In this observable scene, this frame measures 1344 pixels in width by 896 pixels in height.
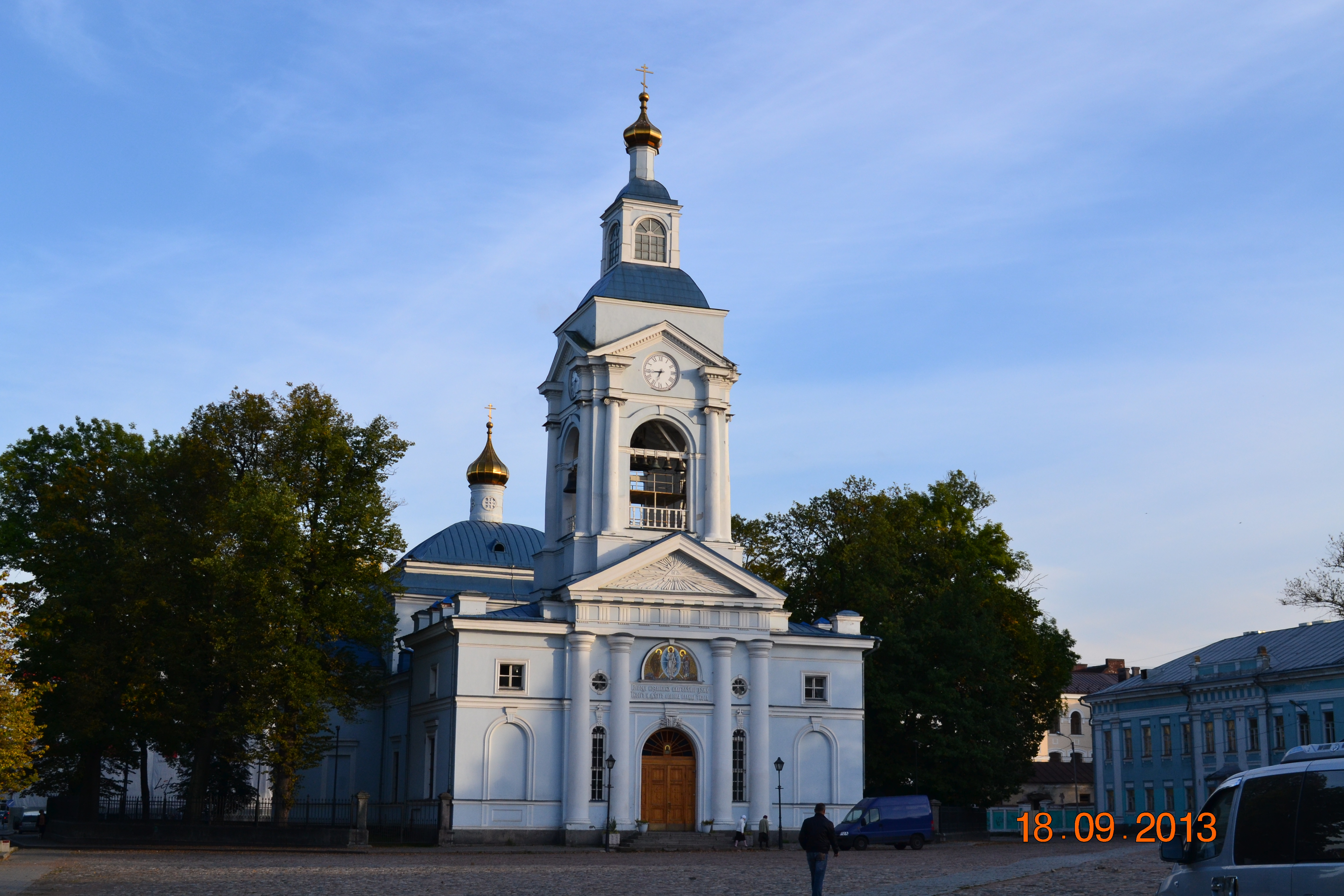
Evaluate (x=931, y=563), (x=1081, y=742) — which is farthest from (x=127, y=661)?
(x=1081, y=742)

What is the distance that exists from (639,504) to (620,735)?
26.3 feet

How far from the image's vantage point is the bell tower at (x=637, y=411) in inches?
1811

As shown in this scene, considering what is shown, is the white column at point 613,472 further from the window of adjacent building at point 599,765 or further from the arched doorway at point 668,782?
the arched doorway at point 668,782

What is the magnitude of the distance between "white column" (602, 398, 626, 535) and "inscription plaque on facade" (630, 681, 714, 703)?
504 centimetres

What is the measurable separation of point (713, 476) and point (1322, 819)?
119 ft

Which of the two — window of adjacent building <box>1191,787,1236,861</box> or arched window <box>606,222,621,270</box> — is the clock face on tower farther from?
window of adjacent building <box>1191,787,1236,861</box>

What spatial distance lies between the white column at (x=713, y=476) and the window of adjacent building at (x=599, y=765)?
24.1 ft

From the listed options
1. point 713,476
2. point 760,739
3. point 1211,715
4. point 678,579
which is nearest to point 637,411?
point 713,476

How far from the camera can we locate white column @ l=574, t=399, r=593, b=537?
45812 mm

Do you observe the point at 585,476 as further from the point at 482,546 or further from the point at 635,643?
the point at 482,546

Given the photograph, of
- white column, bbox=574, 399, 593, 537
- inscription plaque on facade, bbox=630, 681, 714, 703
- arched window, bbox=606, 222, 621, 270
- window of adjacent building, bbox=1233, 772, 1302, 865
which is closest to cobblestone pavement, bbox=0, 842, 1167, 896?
inscription plaque on facade, bbox=630, 681, 714, 703

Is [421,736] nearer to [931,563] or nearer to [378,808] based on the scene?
[378,808]

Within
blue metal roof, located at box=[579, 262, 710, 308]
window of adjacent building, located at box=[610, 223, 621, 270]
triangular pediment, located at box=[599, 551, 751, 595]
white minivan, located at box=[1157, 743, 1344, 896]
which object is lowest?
white minivan, located at box=[1157, 743, 1344, 896]

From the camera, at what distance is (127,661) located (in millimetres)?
43188
